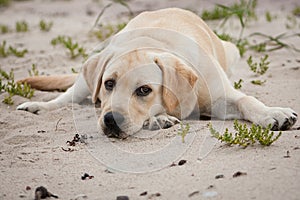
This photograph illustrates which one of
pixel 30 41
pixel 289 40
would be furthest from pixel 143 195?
pixel 30 41

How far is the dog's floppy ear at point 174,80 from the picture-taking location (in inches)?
164

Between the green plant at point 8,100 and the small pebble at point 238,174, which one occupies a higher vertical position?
the small pebble at point 238,174

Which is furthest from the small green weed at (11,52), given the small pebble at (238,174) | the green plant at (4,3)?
the green plant at (4,3)

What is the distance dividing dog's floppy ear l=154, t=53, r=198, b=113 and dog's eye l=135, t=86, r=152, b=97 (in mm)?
129

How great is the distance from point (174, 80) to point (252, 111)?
649mm

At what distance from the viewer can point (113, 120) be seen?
3887 mm

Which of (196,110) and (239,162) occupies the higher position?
(239,162)

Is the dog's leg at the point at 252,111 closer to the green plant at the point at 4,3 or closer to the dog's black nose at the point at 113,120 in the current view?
the dog's black nose at the point at 113,120

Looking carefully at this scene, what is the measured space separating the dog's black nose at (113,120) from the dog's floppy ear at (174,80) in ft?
1.47

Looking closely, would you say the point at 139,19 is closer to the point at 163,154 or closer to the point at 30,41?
the point at 163,154

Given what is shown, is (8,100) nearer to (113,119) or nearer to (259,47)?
(113,119)

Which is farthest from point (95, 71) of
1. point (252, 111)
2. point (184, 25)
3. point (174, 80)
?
point (252, 111)

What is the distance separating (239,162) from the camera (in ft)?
10.6

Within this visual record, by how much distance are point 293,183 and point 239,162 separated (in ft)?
1.56
